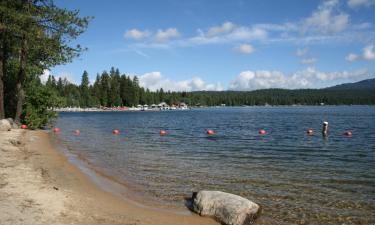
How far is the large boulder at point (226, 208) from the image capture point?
432 inches

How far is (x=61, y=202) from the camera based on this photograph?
1135 centimetres

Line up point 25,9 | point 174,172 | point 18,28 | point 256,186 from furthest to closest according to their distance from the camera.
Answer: point 25,9 → point 18,28 → point 174,172 → point 256,186

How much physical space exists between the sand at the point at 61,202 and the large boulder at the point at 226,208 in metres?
0.30

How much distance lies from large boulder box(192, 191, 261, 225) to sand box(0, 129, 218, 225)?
30 centimetres

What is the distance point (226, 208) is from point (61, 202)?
16.3ft

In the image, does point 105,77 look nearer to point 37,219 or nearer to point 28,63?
point 28,63

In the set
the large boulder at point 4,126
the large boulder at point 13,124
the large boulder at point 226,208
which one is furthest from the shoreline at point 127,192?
the large boulder at point 13,124

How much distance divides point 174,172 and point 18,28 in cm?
1856

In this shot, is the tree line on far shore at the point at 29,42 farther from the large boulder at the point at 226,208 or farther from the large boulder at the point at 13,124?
the large boulder at the point at 226,208

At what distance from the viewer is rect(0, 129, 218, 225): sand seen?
384 inches

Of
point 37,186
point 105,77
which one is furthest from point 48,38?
point 105,77

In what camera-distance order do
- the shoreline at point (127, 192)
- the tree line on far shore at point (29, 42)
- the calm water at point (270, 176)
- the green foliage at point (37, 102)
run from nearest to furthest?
the shoreline at point (127, 192)
the calm water at point (270, 176)
the tree line on far shore at point (29, 42)
the green foliage at point (37, 102)

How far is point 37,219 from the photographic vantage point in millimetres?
9273

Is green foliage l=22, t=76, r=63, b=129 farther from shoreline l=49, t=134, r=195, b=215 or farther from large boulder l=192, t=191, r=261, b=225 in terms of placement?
large boulder l=192, t=191, r=261, b=225
